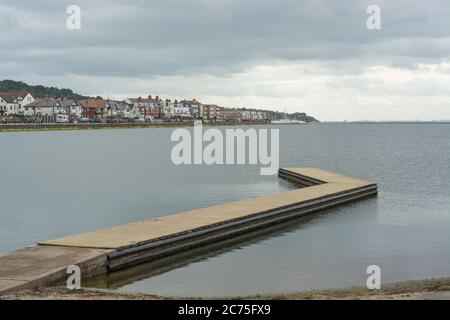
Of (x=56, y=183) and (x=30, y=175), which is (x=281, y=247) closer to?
(x=56, y=183)

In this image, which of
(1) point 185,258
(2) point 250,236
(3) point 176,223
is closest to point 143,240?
(1) point 185,258

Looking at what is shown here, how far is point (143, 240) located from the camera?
21156mm

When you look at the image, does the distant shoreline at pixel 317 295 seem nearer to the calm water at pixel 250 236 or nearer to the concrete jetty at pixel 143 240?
the concrete jetty at pixel 143 240

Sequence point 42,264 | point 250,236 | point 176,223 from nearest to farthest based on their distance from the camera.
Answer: point 42,264, point 176,223, point 250,236

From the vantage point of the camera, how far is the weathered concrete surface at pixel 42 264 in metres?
15.5

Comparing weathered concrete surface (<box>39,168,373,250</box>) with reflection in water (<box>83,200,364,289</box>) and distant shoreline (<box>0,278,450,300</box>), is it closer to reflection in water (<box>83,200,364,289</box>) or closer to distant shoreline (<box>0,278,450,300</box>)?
reflection in water (<box>83,200,364,289</box>)

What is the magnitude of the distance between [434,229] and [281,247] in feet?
29.3

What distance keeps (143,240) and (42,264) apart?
14.8 ft

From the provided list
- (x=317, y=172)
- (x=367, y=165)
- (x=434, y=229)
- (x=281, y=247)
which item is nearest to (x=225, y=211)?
(x=281, y=247)

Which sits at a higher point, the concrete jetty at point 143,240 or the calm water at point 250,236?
the concrete jetty at point 143,240

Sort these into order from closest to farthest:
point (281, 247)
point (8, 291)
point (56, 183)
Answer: point (8, 291)
point (281, 247)
point (56, 183)

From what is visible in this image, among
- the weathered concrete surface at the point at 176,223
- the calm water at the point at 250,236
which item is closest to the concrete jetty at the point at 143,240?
the weathered concrete surface at the point at 176,223

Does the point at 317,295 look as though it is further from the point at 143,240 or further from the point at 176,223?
the point at 176,223
